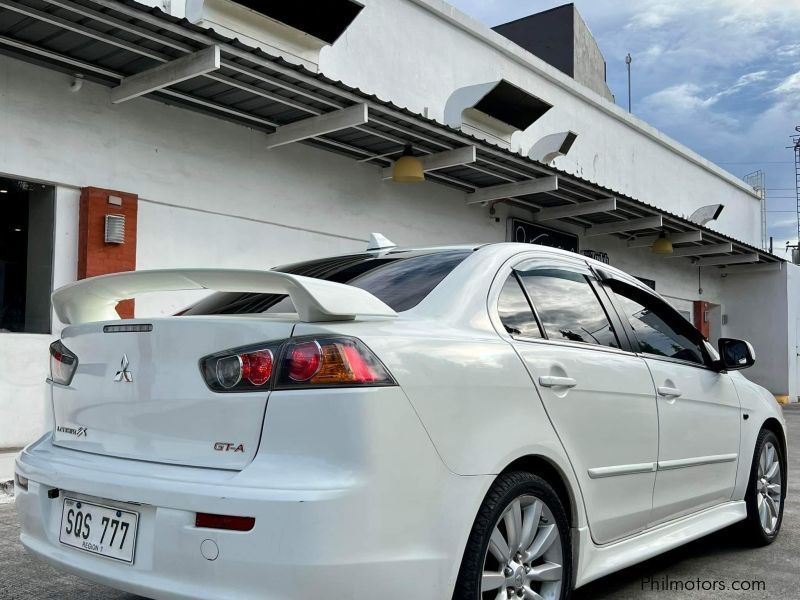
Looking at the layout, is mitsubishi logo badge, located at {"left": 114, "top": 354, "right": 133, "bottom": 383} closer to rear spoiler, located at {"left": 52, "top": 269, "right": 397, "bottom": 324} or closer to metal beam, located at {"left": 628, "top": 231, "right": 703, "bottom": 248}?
rear spoiler, located at {"left": 52, "top": 269, "right": 397, "bottom": 324}

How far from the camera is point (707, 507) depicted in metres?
3.99

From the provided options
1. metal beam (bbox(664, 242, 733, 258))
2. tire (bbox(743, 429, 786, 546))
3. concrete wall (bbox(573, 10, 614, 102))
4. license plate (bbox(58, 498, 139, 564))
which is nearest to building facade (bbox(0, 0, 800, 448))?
license plate (bbox(58, 498, 139, 564))

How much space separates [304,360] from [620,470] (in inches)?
62.4

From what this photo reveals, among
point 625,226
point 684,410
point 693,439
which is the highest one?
point 625,226

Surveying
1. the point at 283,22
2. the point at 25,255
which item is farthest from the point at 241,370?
the point at 283,22

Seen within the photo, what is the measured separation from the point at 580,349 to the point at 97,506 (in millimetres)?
1875

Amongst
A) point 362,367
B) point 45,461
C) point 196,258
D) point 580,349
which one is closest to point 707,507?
point 580,349

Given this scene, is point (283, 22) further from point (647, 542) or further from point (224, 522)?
point (224, 522)

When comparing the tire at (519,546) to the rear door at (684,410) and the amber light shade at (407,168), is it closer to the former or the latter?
the rear door at (684,410)

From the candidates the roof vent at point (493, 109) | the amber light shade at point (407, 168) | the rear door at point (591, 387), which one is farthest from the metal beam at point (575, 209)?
the rear door at point (591, 387)

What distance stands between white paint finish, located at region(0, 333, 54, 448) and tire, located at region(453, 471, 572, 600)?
5.60 metres

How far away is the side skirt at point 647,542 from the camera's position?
299 cm

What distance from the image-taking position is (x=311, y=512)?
2092 millimetres

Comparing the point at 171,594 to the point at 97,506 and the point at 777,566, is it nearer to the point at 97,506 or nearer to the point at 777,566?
the point at 97,506
